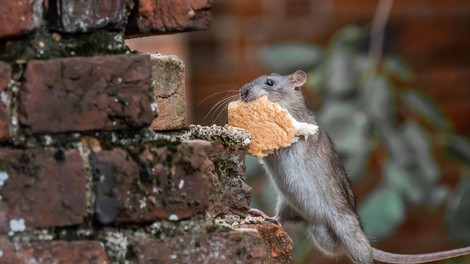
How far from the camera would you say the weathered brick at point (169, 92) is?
240 centimetres

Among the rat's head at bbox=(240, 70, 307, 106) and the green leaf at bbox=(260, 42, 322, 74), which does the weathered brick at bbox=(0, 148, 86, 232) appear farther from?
the green leaf at bbox=(260, 42, 322, 74)

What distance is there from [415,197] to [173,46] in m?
1.42

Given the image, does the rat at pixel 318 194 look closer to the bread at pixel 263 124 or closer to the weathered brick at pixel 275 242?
the bread at pixel 263 124

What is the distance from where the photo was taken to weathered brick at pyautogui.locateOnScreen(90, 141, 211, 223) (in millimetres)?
2010

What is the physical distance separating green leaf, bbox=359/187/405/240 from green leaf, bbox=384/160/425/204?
5 centimetres

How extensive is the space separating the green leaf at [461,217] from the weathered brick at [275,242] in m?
2.46

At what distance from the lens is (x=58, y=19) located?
2037 mm

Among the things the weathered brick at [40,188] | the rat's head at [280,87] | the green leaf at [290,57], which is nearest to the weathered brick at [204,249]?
the weathered brick at [40,188]

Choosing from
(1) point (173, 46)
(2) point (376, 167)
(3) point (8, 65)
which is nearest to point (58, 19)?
(3) point (8, 65)

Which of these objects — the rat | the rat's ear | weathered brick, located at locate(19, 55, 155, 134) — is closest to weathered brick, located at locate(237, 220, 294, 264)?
weathered brick, located at locate(19, 55, 155, 134)

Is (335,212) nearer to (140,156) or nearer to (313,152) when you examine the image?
(313,152)

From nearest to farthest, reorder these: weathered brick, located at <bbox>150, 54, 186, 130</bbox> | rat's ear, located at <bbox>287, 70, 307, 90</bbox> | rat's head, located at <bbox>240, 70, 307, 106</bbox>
→ weathered brick, located at <bbox>150, 54, 186, 130</bbox> → rat's head, located at <bbox>240, 70, 307, 106</bbox> → rat's ear, located at <bbox>287, 70, 307, 90</bbox>

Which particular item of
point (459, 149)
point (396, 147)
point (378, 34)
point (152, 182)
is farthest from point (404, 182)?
point (152, 182)

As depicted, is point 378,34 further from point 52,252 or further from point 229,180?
point 52,252
